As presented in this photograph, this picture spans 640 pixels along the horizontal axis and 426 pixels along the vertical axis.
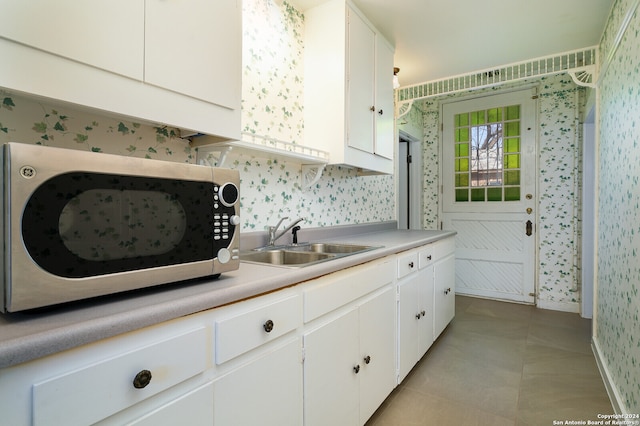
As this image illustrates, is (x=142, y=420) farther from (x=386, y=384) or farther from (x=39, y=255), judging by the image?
(x=386, y=384)

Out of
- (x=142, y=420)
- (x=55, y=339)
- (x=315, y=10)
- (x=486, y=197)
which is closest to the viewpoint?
(x=55, y=339)

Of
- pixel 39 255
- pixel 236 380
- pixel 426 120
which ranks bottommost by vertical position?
pixel 236 380

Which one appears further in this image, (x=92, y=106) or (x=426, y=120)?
(x=426, y=120)

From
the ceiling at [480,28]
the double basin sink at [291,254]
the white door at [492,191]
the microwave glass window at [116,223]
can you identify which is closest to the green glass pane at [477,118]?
the white door at [492,191]

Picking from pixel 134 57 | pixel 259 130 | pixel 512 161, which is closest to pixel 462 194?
pixel 512 161

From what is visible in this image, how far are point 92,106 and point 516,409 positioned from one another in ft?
7.69

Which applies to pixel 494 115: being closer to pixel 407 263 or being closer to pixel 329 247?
pixel 407 263

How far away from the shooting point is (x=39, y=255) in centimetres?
61

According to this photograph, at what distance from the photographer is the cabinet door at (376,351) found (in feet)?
4.98

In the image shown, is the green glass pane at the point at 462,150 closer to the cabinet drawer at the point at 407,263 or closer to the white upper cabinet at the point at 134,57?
the cabinet drawer at the point at 407,263

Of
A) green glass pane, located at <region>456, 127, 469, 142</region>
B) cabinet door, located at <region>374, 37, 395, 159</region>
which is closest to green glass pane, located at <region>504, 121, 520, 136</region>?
green glass pane, located at <region>456, 127, 469, 142</region>

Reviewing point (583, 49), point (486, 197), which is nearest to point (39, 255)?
→ point (583, 49)

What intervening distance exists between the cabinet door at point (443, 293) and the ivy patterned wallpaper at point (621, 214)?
1.00 metres

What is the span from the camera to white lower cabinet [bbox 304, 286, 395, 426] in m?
1.20
